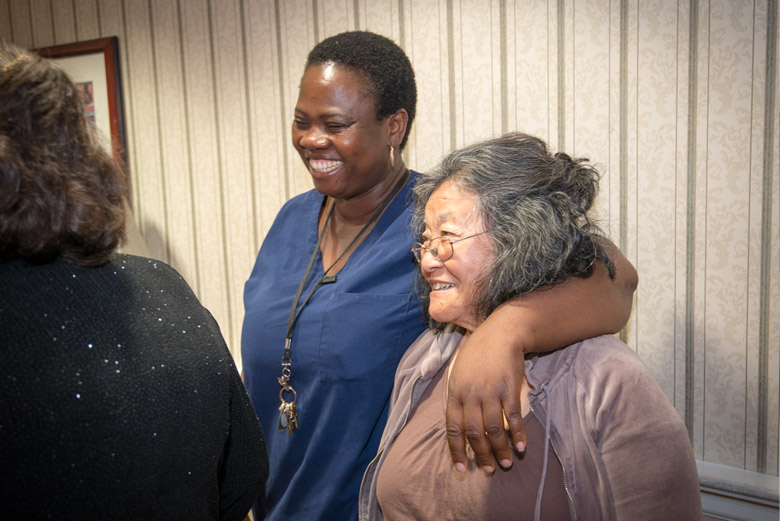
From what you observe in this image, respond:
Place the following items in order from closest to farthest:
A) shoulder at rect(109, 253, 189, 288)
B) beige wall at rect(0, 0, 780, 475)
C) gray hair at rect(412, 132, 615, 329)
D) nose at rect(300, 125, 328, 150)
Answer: shoulder at rect(109, 253, 189, 288) < gray hair at rect(412, 132, 615, 329) < nose at rect(300, 125, 328, 150) < beige wall at rect(0, 0, 780, 475)

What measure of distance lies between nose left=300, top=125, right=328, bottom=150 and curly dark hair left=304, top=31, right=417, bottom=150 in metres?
0.14

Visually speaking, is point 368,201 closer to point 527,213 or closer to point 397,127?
point 397,127

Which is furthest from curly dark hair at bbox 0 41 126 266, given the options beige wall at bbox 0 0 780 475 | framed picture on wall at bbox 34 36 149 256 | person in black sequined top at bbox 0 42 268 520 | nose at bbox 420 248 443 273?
framed picture on wall at bbox 34 36 149 256

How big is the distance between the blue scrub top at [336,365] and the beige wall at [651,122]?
0.66m

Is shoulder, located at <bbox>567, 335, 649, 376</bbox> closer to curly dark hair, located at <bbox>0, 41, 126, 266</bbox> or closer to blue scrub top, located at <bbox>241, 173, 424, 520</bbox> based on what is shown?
blue scrub top, located at <bbox>241, 173, 424, 520</bbox>

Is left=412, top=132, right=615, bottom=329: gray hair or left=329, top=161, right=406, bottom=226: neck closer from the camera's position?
left=412, top=132, right=615, bottom=329: gray hair

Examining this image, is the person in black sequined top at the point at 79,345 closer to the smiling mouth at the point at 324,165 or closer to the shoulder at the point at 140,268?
the shoulder at the point at 140,268

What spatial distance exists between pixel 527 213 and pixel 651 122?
76cm

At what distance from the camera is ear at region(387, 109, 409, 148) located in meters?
1.51

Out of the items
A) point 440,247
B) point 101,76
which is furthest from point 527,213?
point 101,76

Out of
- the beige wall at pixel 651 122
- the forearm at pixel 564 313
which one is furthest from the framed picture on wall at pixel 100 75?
the forearm at pixel 564 313

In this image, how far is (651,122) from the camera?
1710mm

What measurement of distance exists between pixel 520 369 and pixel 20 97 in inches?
30.3

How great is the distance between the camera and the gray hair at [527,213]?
45.4 inches
